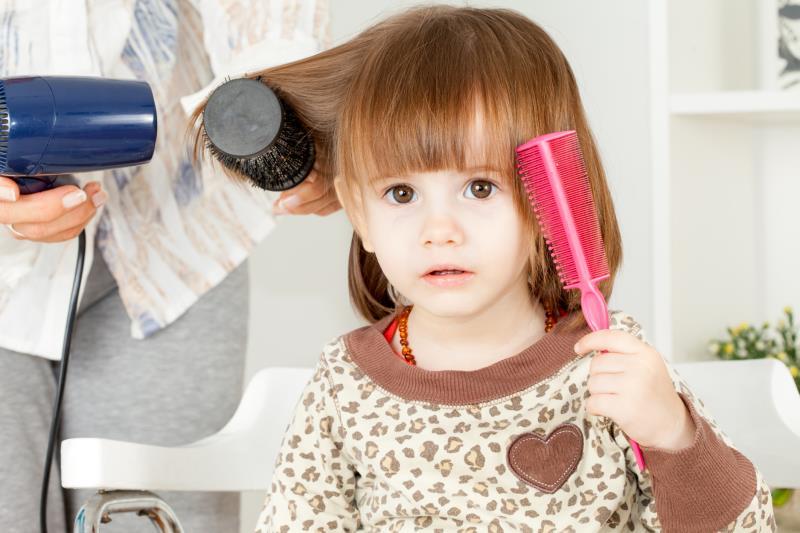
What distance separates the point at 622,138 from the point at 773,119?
0.73ft

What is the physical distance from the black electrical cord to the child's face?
0.33 meters

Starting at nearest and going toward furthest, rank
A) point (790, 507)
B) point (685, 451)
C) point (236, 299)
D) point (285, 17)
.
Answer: point (685, 451)
point (285, 17)
point (236, 299)
point (790, 507)

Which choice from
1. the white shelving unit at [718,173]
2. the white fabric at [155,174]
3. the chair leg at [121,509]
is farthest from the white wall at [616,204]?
the chair leg at [121,509]

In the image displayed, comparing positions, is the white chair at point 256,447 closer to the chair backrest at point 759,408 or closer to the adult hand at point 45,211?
the chair backrest at point 759,408

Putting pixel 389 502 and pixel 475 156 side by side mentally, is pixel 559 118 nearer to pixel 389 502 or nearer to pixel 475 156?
pixel 475 156

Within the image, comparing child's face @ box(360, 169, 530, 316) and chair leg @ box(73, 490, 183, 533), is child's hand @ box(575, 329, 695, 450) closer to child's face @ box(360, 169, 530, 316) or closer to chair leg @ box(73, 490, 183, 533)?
child's face @ box(360, 169, 530, 316)

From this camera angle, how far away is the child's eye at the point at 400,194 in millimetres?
865

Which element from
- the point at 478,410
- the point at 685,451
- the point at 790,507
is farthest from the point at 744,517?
the point at 790,507

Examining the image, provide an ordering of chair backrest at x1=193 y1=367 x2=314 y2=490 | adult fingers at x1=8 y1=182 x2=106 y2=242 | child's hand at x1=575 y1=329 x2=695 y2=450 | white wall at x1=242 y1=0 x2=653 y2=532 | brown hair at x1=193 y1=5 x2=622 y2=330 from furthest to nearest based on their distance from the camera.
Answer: white wall at x1=242 y1=0 x2=653 y2=532
chair backrest at x1=193 y1=367 x2=314 y2=490
adult fingers at x1=8 y1=182 x2=106 y2=242
brown hair at x1=193 y1=5 x2=622 y2=330
child's hand at x1=575 y1=329 x2=695 y2=450

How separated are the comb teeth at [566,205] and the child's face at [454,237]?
0.05 metres

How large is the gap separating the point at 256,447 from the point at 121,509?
20 cm

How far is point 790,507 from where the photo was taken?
1.48 m

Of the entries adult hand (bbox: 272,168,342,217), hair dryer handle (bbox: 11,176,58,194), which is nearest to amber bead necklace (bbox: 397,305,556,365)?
adult hand (bbox: 272,168,342,217)

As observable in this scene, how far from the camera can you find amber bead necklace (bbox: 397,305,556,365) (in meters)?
0.95
